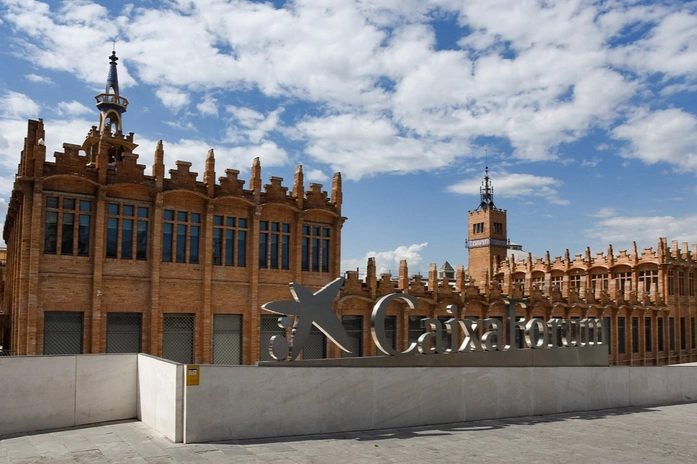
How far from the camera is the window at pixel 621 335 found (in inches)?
2093

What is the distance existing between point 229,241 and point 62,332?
29.7ft

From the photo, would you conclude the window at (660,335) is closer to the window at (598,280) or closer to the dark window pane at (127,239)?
the window at (598,280)

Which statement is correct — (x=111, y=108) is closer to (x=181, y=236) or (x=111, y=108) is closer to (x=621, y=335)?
(x=181, y=236)

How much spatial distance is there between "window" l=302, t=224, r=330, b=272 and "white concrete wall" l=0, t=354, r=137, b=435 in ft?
56.1

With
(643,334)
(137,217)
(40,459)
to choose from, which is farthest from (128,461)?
(643,334)

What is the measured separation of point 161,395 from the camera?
1565 cm

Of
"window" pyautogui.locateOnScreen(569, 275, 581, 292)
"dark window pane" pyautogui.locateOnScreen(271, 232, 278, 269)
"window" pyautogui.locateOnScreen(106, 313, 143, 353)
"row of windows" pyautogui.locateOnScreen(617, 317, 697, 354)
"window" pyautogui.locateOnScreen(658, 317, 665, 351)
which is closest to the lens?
"window" pyautogui.locateOnScreen(106, 313, 143, 353)

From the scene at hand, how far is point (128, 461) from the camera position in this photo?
13.0 m

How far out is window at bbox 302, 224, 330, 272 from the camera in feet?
112

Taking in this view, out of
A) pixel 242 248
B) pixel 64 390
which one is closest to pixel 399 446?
pixel 64 390

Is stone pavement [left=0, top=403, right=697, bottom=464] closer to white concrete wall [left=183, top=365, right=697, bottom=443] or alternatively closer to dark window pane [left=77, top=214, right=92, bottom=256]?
white concrete wall [left=183, top=365, right=697, bottom=443]

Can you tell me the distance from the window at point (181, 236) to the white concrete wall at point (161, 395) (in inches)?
504

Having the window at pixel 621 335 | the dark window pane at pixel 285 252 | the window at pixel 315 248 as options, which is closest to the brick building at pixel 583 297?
the window at pixel 621 335

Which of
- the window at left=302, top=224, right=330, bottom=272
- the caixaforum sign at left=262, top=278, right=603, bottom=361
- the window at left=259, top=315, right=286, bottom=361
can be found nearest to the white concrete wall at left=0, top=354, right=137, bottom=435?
the caixaforum sign at left=262, top=278, right=603, bottom=361
